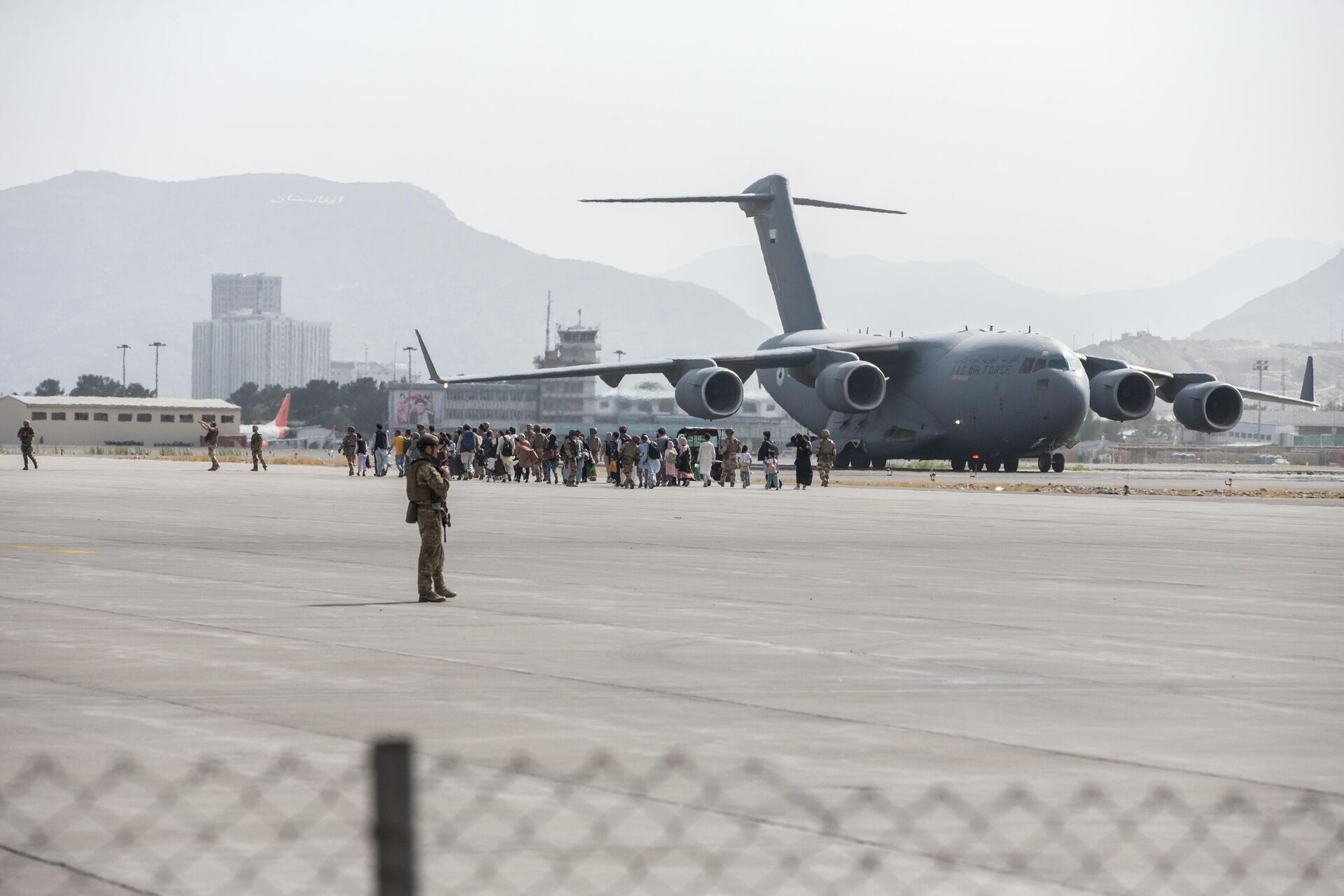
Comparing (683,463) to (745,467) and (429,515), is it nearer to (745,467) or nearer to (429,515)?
(745,467)

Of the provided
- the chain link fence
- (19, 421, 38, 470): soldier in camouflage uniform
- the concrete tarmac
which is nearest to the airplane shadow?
the concrete tarmac

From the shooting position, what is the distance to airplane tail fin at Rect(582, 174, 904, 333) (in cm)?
6412

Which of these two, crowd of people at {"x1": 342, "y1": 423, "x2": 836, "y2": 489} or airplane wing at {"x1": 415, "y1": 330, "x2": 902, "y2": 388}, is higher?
airplane wing at {"x1": 415, "y1": 330, "x2": 902, "y2": 388}

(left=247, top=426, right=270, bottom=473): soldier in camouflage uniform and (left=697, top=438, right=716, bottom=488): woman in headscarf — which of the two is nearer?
(left=697, top=438, right=716, bottom=488): woman in headscarf

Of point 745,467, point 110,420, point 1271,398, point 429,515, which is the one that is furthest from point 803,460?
point 110,420

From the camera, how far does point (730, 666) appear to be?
11.6m

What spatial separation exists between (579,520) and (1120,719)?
66.8 feet

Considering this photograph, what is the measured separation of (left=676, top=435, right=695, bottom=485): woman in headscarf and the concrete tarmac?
2256cm

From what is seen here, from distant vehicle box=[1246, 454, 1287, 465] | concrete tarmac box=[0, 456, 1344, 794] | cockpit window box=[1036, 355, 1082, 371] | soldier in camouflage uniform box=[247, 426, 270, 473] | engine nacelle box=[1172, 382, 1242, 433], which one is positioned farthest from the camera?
distant vehicle box=[1246, 454, 1287, 465]

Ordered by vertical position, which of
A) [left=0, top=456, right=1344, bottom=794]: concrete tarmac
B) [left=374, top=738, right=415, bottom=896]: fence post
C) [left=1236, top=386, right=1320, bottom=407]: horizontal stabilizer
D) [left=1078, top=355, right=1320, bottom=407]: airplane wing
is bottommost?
[left=0, top=456, right=1344, bottom=794]: concrete tarmac

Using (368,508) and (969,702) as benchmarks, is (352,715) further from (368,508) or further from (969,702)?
(368,508)

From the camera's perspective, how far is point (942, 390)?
54.7 m

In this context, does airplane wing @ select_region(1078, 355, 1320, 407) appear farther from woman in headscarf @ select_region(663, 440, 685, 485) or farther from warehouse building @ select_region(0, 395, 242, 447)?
warehouse building @ select_region(0, 395, 242, 447)

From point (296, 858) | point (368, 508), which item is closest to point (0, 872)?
point (296, 858)
